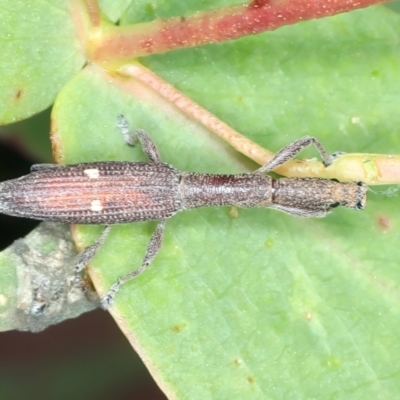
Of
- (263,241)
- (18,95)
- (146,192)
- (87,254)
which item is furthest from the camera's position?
(146,192)

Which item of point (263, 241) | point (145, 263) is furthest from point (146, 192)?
point (263, 241)

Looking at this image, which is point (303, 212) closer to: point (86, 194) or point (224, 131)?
point (224, 131)

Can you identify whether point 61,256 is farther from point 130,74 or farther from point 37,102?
point 130,74

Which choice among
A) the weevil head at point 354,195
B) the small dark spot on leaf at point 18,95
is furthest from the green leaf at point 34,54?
the weevil head at point 354,195

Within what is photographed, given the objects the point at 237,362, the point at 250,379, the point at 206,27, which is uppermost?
→ the point at 206,27

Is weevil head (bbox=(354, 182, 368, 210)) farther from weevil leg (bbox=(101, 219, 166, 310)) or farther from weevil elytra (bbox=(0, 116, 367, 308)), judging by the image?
weevil leg (bbox=(101, 219, 166, 310))

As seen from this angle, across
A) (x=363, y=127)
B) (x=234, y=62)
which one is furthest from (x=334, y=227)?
(x=234, y=62)

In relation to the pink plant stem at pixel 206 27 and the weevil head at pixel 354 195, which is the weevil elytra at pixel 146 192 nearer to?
the weevil head at pixel 354 195
